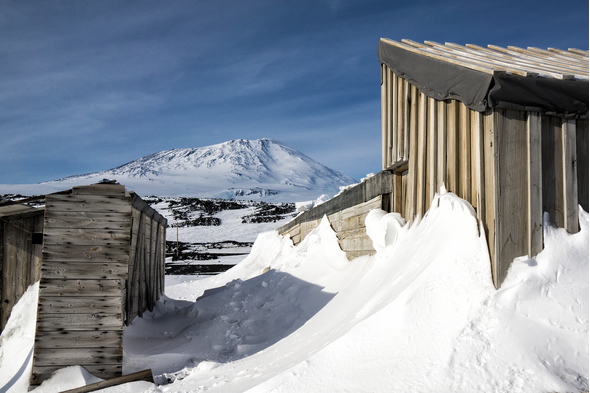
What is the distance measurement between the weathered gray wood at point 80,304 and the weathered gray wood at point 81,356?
42 centimetres

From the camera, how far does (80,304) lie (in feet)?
15.1

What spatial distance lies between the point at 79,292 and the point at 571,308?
16.0ft

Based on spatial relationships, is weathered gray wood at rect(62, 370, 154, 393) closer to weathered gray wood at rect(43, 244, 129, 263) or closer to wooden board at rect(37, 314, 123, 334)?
wooden board at rect(37, 314, 123, 334)

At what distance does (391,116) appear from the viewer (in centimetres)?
611

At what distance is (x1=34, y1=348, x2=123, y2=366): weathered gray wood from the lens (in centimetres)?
448

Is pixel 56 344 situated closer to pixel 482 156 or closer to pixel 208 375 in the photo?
pixel 208 375

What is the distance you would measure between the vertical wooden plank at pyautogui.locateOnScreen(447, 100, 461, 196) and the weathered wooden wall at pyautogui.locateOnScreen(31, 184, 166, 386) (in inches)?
147

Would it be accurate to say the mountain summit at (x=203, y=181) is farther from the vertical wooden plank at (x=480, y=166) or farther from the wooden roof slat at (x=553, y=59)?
the vertical wooden plank at (x=480, y=166)

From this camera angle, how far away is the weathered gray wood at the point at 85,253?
4.63 meters

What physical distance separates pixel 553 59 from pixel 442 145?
7.48 feet

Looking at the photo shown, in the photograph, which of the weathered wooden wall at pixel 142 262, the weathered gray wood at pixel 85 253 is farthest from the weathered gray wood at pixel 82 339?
the weathered wooden wall at pixel 142 262

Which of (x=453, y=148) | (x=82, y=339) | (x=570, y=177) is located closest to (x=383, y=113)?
(x=453, y=148)

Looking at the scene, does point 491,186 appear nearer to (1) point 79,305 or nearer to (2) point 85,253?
(2) point 85,253

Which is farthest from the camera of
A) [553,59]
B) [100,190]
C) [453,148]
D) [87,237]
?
[553,59]
